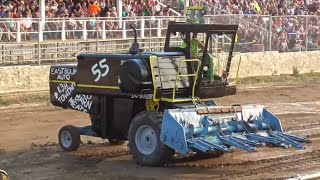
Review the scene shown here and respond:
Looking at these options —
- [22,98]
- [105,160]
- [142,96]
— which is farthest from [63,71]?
[22,98]

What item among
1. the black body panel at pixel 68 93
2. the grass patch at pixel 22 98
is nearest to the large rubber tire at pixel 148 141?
the black body panel at pixel 68 93

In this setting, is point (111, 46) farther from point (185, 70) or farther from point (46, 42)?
point (185, 70)

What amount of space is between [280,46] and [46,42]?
31.7 feet

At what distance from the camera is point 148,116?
10414 mm

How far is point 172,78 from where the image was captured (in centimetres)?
1054

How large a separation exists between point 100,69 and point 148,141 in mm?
1477

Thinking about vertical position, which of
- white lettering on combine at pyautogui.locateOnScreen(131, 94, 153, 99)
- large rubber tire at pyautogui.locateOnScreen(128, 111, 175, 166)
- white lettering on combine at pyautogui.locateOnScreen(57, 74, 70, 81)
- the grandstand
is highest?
the grandstand

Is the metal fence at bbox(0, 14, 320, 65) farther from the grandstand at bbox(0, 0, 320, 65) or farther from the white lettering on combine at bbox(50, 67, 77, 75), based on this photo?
the white lettering on combine at bbox(50, 67, 77, 75)

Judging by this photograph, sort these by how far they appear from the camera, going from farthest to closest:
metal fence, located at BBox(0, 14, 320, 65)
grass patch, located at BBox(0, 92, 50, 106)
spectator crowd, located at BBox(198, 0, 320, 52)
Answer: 1. spectator crowd, located at BBox(198, 0, 320, 52)
2. metal fence, located at BBox(0, 14, 320, 65)
3. grass patch, located at BBox(0, 92, 50, 106)

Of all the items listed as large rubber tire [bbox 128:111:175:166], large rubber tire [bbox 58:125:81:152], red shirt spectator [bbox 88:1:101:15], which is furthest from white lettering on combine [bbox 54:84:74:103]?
red shirt spectator [bbox 88:1:101:15]

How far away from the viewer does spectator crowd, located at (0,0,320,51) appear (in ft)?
67.6

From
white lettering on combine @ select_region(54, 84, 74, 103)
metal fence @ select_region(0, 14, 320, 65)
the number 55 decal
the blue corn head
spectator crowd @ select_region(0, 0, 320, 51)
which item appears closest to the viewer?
the blue corn head

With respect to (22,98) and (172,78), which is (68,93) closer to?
(172,78)

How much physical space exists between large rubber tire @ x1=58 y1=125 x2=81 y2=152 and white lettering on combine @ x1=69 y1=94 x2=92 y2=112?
40 cm
